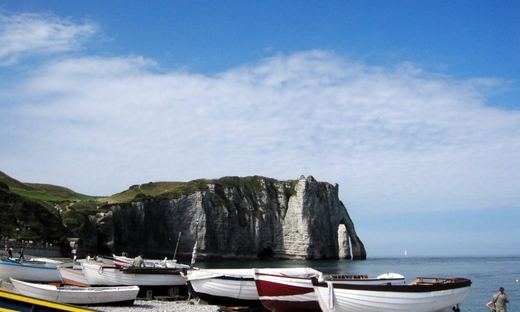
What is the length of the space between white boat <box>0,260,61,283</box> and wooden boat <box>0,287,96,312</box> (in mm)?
25437

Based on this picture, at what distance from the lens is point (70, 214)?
3408 inches

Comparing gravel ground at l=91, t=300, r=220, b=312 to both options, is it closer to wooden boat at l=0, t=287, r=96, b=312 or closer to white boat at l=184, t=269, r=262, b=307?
white boat at l=184, t=269, r=262, b=307

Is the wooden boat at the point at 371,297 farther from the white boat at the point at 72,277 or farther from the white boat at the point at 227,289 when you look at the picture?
the white boat at the point at 72,277

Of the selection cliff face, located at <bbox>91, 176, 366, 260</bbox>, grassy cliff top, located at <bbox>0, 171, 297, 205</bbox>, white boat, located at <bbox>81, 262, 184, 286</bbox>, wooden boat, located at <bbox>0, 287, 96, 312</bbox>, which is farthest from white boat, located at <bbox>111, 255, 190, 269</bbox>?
grassy cliff top, located at <bbox>0, 171, 297, 205</bbox>

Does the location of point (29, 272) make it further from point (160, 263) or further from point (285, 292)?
point (285, 292)

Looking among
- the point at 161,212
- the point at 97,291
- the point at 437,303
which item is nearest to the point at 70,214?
the point at 161,212

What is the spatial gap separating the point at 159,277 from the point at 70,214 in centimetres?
6238

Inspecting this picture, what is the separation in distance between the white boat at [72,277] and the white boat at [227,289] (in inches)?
408

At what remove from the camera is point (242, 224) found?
129 meters

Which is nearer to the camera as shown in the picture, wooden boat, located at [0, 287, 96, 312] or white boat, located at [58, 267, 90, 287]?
wooden boat, located at [0, 287, 96, 312]

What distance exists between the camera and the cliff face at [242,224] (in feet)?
341

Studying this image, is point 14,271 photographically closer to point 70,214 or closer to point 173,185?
point 70,214

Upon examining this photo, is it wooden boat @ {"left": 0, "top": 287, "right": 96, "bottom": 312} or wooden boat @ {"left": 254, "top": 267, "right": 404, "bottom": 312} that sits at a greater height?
wooden boat @ {"left": 0, "top": 287, "right": 96, "bottom": 312}

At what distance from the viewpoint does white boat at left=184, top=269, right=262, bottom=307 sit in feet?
85.3
